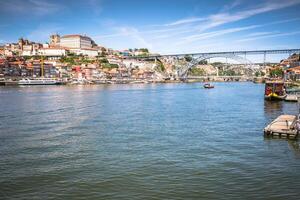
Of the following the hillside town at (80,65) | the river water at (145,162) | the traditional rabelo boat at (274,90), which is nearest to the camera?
the river water at (145,162)

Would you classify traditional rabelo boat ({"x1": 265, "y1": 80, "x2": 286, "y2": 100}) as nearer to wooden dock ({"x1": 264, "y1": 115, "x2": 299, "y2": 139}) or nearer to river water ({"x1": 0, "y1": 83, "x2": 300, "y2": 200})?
river water ({"x1": 0, "y1": 83, "x2": 300, "y2": 200})

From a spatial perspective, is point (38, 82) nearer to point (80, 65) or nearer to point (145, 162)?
point (80, 65)

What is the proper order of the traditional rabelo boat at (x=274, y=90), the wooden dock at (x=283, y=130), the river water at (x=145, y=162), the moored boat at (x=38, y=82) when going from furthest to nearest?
the moored boat at (x=38, y=82)
the traditional rabelo boat at (x=274, y=90)
the wooden dock at (x=283, y=130)
the river water at (x=145, y=162)

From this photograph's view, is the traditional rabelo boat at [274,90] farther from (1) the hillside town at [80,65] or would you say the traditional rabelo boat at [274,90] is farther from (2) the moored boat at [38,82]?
(2) the moored boat at [38,82]

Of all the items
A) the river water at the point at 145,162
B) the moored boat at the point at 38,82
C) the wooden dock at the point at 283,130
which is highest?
the moored boat at the point at 38,82

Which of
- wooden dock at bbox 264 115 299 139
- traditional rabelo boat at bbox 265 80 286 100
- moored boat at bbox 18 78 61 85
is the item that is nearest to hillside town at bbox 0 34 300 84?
moored boat at bbox 18 78 61 85

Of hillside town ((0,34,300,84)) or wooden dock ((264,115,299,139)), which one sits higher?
hillside town ((0,34,300,84))

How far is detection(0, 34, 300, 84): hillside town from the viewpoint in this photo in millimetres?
127812

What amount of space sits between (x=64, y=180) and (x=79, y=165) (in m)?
2.05

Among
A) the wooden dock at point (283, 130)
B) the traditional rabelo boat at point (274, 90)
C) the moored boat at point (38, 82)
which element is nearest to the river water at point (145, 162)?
the wooden dock at point (283, 130)

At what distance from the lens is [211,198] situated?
1202cm

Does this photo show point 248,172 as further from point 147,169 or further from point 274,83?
point 274,83

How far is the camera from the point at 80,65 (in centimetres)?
15162

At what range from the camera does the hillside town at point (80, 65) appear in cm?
12781
